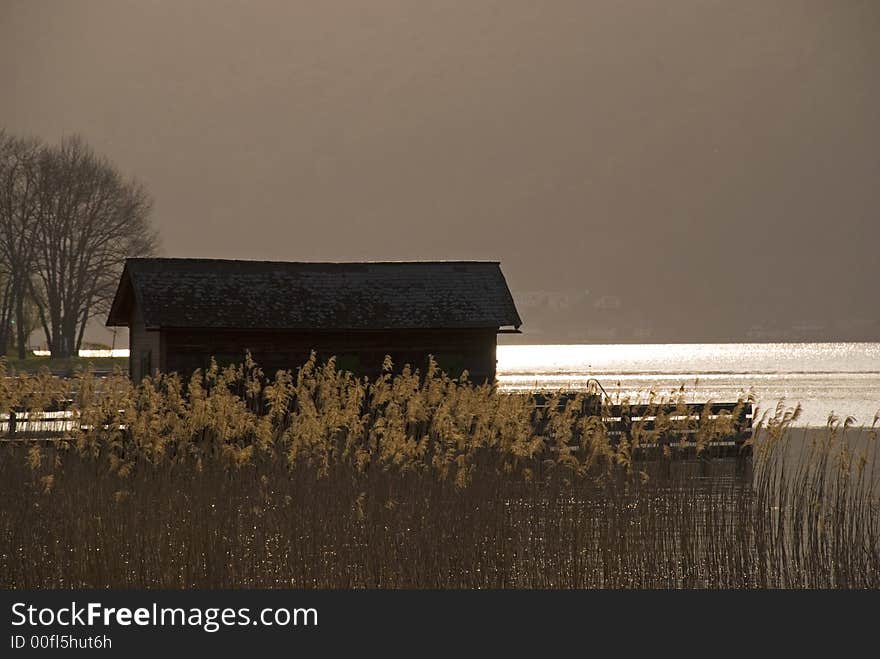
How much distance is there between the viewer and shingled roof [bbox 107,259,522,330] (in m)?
39.4

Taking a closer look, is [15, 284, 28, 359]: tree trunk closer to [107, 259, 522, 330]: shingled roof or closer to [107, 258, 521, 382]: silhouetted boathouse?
[107, 259, 522, 330]: shingled roof

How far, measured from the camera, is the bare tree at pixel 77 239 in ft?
270

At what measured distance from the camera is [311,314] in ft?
132

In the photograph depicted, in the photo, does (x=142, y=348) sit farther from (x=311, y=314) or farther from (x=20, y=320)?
(x=20, y=320)

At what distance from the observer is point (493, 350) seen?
41.7 m

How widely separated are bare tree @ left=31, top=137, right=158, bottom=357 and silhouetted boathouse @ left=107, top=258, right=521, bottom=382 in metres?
41.1

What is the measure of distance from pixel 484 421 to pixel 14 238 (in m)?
67.8

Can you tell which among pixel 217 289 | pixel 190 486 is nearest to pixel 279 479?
pixel 190 486

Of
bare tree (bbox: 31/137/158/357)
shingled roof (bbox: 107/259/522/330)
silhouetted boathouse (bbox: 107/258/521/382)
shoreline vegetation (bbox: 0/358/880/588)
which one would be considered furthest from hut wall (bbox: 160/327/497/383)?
bare tree (bbox: 31/137/158/357)

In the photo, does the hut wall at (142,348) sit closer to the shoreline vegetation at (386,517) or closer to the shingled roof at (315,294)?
the shingled roof at (315,294)


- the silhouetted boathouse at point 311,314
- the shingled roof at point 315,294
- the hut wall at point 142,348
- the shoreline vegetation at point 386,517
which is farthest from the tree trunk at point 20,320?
the shoreline vegetation at point 386,517

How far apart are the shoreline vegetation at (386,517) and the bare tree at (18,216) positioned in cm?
6465

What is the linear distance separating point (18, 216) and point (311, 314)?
45934mm

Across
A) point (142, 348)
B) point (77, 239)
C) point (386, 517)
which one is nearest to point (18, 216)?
point (77, 239)
